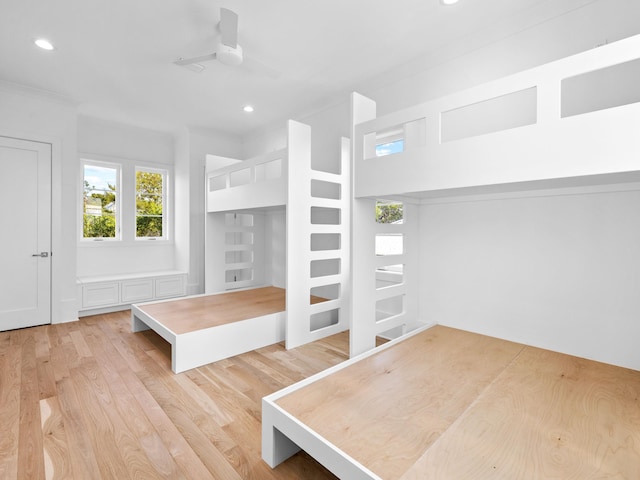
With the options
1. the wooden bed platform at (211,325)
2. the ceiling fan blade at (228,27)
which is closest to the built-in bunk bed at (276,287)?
the wooden bed platform at (211,325)

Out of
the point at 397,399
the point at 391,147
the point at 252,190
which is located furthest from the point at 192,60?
the point at 397,399

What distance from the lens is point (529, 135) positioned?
54.1 inches

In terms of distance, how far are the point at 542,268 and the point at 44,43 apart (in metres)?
3.92

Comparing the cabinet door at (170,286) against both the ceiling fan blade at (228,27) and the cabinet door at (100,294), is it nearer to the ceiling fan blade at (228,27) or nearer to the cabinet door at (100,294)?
the cabinet door at (100,294)

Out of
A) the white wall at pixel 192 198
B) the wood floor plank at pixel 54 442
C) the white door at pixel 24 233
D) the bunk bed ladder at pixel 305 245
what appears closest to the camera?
the wood floor plank at pixel 54 442

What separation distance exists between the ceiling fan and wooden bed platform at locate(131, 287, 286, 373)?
198 centimetres

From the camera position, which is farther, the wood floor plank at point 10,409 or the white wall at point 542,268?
the white wall at point 542,268

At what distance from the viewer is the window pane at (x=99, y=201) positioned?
4156mm

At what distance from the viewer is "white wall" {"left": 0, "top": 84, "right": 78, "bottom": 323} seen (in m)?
3.22

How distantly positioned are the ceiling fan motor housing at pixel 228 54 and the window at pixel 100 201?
2.94 meters

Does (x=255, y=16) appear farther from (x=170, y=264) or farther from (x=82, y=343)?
(x=170, y=264)

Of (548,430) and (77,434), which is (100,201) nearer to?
(77,434)

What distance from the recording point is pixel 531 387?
1.52 metres

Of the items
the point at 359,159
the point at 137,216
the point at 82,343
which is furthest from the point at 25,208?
the point at 359,159
